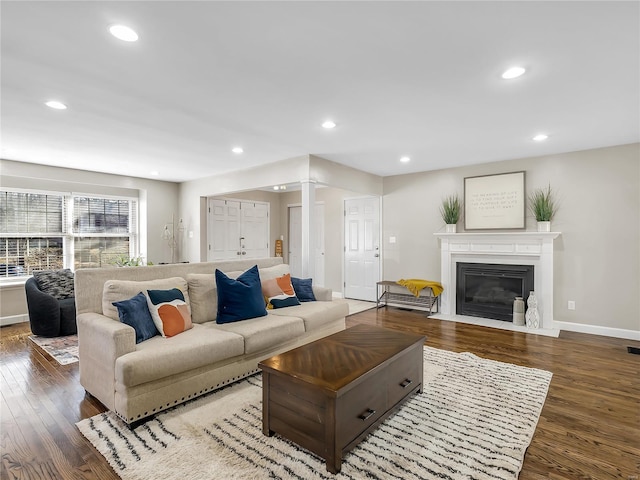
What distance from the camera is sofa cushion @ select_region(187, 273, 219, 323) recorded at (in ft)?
10.6

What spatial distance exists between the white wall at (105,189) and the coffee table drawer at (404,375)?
18.6 feet

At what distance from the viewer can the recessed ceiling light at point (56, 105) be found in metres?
2.96

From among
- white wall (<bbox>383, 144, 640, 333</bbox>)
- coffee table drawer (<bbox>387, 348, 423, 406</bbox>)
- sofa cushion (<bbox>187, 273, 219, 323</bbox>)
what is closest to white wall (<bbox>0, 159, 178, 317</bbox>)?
sofa cushion (<bbox>187, 273, 219, 323</bbox>)

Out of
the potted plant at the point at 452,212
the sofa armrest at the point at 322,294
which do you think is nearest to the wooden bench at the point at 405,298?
the potted plant at the point at 452,212

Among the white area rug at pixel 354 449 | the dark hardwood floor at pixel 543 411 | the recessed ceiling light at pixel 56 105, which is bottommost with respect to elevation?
the dark hardwood floor at pixel 543 411

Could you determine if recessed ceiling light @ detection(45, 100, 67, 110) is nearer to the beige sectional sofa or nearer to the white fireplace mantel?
the beige sectional sofa

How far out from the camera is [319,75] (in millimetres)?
2477

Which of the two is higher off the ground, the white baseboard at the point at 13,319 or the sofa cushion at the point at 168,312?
the sofa cushion at the point at 168,312

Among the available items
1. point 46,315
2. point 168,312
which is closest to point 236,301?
point 168,312

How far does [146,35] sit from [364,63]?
1.34 m

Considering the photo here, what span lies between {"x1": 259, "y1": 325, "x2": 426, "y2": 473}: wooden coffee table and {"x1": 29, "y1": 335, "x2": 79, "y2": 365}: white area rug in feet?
8.75

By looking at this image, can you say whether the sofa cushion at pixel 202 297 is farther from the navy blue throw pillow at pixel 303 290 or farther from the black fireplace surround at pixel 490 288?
the black fireplace surround at pixel 490 288

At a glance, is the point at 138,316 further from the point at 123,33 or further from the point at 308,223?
the point at 308,223

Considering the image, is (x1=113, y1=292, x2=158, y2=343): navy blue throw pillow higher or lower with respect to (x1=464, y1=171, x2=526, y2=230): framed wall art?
lower
